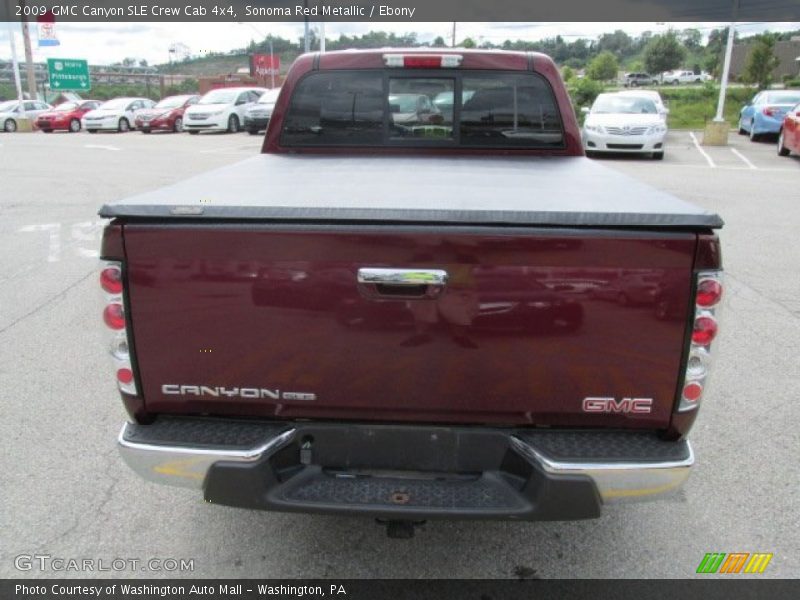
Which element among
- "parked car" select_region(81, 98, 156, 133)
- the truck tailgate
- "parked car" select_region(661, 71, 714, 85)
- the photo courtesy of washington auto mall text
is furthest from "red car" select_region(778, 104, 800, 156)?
"parked car" select_region(661, 71, 714, 85)

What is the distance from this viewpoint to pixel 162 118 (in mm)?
26156

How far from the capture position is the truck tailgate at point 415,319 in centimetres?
208

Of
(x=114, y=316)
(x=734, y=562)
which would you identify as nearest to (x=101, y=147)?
(x=114, y=316)

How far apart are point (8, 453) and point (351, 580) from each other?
7.00 feet

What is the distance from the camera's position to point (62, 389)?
169 inches

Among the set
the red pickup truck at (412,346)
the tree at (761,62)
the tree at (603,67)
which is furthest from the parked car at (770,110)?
the tree at (603,67)

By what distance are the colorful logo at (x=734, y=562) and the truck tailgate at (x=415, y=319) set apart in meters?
0.93

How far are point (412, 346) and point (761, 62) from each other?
47282mm

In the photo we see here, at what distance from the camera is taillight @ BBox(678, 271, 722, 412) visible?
2.09 meters

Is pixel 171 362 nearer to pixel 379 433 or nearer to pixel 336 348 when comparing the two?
pixel 336 348

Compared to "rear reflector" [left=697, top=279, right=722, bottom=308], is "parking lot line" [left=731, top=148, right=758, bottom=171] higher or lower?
lower

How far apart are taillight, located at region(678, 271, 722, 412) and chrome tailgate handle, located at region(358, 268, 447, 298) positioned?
2.73 ft

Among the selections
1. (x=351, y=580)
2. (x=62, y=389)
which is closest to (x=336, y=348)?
(x=351, y=580)

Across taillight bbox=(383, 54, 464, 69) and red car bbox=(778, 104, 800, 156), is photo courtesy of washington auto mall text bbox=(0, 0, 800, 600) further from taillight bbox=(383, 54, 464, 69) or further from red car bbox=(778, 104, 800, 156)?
red car bbox=(778, 104, 800, 156)
